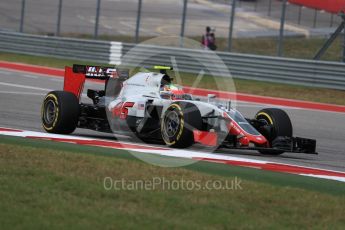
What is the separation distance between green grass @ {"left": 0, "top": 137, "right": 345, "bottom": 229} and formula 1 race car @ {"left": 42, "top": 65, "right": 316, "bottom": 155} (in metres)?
1.76

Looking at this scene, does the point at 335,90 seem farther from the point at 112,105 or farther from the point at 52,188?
the point at 52,188

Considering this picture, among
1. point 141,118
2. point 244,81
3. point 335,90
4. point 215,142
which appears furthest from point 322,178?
point 244,81

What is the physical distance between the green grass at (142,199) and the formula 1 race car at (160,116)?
1760mm

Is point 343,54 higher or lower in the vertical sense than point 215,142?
higher

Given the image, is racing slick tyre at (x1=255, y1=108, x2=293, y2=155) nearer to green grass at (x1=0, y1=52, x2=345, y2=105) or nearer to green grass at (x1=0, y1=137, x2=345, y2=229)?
green grass at (x1=0, y1=137, x2=345, y2=229)

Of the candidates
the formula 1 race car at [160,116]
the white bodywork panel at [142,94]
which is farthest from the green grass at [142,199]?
the white bodywork panel at [142,94]

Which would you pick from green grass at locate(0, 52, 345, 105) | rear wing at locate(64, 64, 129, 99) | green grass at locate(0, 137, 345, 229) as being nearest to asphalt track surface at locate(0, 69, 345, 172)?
rear wing at locate(64, 64, 129, 99)

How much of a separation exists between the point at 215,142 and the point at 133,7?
4110cm

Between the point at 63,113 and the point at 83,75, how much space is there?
1.41 metres

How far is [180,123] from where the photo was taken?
1234 centimetres

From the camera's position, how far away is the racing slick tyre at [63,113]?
1361cm

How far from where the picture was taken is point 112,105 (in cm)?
1388

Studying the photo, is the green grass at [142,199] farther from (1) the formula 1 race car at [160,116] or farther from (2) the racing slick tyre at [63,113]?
(2) the racing slick tyre at [63,113]

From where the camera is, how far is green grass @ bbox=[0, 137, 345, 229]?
7.74m
